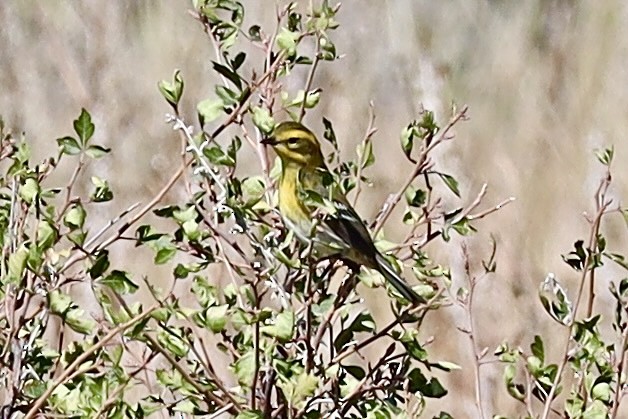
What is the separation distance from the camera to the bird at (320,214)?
0.77 metres

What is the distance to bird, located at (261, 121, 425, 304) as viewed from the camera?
77 cm

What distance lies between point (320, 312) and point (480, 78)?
1561 millimetres

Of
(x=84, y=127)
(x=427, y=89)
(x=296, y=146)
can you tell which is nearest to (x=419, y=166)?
(x=84, y=127)

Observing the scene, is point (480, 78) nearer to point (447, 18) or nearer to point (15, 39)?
point (447, 18)

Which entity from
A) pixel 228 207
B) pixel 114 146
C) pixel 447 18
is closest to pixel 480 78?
pixel 447 18

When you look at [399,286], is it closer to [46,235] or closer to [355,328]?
[355,328]

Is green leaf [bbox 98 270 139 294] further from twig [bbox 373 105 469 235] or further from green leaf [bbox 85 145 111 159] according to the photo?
twig [bbox 373 105 469 235]

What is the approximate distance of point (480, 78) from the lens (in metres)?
2.25

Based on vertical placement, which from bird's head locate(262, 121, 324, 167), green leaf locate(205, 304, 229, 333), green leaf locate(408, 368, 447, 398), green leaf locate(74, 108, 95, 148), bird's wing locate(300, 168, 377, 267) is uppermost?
bird's head locate(262, 121, 324, 167)

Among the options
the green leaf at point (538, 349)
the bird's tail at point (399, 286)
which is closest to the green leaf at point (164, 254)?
the bird's tail at point (399, 286)

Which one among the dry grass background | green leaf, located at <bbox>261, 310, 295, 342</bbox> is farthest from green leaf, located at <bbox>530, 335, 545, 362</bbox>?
the dry grass background

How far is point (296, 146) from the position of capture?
4.08 feet

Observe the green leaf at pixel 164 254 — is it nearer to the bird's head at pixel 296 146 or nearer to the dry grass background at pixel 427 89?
the bird's head at pixel 296 146

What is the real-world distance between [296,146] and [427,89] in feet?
3.50
